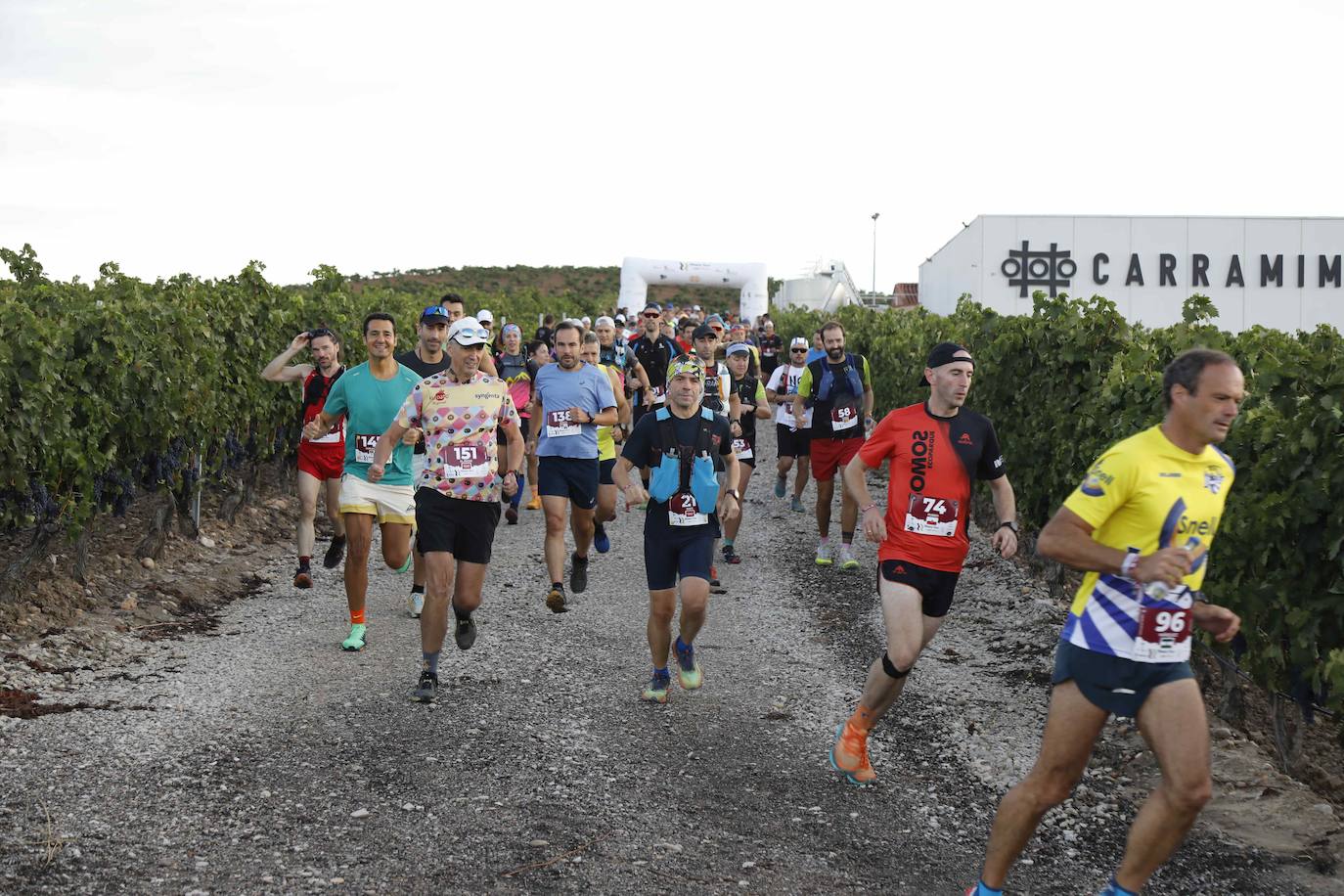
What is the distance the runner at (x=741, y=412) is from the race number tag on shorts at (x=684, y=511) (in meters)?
4.38

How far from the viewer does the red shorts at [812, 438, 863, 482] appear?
11836 millimetres

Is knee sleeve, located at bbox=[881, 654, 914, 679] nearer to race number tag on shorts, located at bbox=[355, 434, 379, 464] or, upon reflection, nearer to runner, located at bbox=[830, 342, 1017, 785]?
runner, located at bbox=[830, 342, 1017, 785]

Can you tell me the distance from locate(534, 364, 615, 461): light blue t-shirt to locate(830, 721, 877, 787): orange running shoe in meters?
4.17

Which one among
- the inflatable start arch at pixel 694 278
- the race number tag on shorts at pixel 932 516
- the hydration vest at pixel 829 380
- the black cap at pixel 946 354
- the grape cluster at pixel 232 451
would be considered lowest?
the grape cluster at pixel 232 451

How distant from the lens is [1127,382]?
8.92 meters

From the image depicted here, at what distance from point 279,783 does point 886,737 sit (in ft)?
10.3

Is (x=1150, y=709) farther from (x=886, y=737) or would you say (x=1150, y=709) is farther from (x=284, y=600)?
(x=284, y=600)

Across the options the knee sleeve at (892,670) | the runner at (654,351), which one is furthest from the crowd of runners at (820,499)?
the runner at (654,351)

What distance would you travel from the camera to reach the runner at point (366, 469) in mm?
8562

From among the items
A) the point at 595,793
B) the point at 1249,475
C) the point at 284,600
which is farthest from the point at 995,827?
the point at 284,600

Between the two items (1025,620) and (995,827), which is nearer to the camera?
(995,827)

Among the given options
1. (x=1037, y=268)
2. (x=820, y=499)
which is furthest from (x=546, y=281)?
(x=820, y=499)

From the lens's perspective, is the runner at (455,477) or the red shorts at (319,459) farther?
the red shorts at (319,459)

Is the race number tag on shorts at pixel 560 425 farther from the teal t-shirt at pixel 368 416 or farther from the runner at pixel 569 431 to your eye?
the teal t-shirt at pixel 368 416
